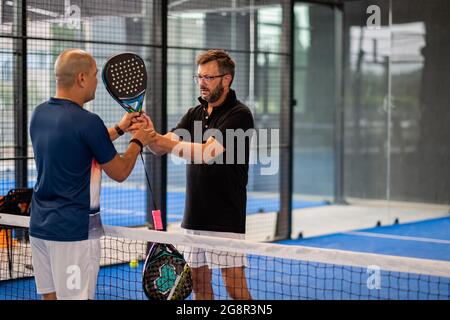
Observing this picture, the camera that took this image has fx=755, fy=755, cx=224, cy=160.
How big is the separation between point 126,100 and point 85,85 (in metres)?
0.49

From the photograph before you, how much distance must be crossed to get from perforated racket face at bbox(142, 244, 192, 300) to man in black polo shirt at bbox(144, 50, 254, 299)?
244mm

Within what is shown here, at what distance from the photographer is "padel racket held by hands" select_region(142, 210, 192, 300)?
166 inches

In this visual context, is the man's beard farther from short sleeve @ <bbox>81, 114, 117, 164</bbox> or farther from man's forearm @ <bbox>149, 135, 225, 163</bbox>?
short sleeve @ <bbox>81, 114, 117, 164</bbox>

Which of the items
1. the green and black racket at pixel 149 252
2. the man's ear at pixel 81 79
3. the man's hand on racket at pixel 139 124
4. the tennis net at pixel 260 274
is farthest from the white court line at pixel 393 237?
the man's ear at pixel 81 79

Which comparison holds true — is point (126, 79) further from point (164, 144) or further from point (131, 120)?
point (164, 144)

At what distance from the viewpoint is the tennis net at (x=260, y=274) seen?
3955 mm

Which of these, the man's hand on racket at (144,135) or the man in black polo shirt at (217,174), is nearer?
the man's hand on racket at (144,135)

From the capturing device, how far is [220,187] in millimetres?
4426

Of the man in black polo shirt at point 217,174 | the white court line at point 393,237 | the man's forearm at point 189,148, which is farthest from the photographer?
the white court line at point 393,237

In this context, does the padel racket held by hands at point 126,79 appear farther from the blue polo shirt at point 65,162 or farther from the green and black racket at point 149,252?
the blue polo shirt at point 65,162

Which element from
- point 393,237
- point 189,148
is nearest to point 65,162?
point 189,148

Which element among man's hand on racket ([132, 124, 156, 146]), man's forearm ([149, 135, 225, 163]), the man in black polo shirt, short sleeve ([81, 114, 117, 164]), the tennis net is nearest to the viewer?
short sleeve ([81, 114, 117, 164])

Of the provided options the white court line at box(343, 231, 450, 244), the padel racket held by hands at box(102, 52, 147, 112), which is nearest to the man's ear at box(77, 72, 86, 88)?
the padel racket held by hands at box(102, 52, 147, 112)

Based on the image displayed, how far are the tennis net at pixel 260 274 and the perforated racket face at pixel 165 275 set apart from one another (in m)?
0.09
